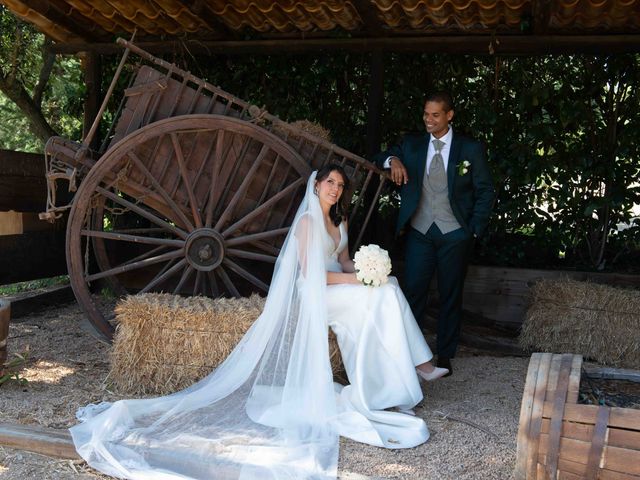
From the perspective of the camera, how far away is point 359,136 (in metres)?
6.14

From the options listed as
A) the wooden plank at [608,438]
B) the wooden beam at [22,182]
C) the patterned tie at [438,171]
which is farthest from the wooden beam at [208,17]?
the wooden plank at [608,438]

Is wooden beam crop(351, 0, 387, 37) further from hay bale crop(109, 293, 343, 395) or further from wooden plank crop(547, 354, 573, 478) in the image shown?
wooden plank crop(547, 354, 573, 478)

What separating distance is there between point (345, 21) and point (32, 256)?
3.23 meters

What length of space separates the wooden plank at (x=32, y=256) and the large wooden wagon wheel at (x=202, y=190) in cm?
142

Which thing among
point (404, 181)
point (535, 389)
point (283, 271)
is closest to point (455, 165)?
point (404, 181)

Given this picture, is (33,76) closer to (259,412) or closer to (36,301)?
(36,301)

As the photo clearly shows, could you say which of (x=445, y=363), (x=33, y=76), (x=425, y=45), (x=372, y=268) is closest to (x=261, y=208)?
(x=372, y=268)

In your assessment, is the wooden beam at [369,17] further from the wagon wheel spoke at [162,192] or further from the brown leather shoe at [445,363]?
the brown leather shoe at [445,363]

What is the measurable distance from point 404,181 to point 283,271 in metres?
1.11

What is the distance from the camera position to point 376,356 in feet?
12.3

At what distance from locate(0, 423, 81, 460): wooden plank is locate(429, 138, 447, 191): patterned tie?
8.52 feet

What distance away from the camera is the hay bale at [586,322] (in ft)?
16.0

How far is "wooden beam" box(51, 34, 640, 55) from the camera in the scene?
5.13 m

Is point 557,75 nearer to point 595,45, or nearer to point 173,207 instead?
point 595,45
